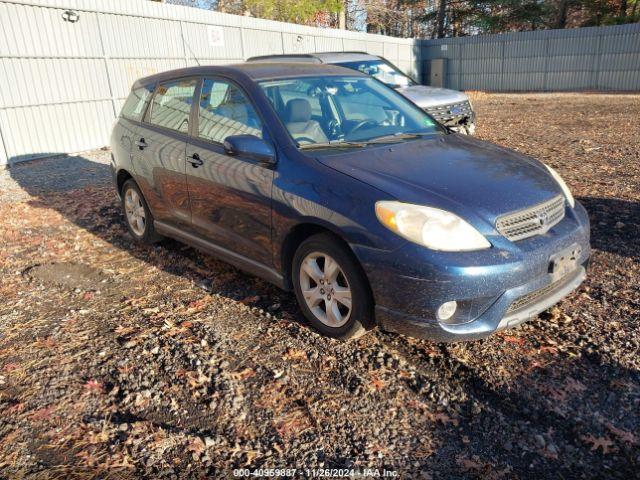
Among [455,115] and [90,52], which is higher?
[90,52]

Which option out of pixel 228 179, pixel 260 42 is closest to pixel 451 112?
pixel 228 179

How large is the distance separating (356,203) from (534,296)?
123 cm

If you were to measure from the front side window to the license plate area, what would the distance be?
84.8 inches

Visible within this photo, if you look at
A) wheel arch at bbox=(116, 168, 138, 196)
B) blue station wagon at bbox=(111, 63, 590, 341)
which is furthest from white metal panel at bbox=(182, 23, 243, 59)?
blue station wagon at bbox=(111, 63, 590, 341)

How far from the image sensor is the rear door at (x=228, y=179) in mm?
3729

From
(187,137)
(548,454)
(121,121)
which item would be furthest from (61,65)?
(548,454)

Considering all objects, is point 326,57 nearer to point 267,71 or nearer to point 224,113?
point 267,71

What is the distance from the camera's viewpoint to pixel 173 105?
15.6 feet

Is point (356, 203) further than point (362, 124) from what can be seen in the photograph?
No

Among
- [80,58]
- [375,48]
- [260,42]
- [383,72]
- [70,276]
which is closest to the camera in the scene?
[70,276]

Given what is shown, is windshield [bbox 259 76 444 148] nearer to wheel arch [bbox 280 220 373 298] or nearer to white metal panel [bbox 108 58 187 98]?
wheel arch [bbox 280 220 373 298]

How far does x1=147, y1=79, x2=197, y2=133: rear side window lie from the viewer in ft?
14.9

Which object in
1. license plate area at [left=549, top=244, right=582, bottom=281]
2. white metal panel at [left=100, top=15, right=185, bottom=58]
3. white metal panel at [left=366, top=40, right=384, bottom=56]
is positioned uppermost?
white metal panel at [left=100, top=15, right=185, bottom=58]

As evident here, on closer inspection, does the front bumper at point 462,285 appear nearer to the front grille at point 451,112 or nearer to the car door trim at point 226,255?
the car door trim at point 226,255
